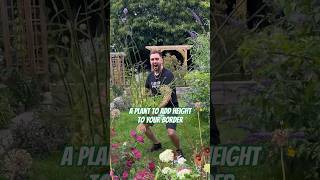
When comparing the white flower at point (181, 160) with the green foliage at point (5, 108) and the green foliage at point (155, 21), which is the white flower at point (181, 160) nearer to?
the green foliage at point (155, 21)

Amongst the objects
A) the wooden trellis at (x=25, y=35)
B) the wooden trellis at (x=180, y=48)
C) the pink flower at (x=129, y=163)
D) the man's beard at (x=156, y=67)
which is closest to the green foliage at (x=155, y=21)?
the wooden trellis at (x=180, y=48)

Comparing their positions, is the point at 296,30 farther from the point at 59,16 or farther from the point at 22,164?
the point at 22,164

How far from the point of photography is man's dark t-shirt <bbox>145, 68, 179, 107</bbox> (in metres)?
3.83

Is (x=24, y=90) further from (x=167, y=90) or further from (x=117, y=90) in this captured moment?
(x=167, y=90)

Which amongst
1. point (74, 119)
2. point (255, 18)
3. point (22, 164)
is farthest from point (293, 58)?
point (22, 164)

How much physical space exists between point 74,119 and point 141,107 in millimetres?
708

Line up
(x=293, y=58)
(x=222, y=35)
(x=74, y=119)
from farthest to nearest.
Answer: (x=74, y=119)
(x=222, y=35)
(x=293, y=58)

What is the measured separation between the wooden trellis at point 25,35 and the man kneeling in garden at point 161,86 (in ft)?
3.05

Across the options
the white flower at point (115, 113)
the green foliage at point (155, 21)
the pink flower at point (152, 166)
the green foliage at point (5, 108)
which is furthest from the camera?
the green foliage at point (5, 108)

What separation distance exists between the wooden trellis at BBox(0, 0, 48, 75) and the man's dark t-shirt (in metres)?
0.91

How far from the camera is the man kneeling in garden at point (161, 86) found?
12.5ft

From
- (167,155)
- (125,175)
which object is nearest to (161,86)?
(167,155)

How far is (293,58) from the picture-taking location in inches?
148

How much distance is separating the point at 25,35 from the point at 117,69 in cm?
90
